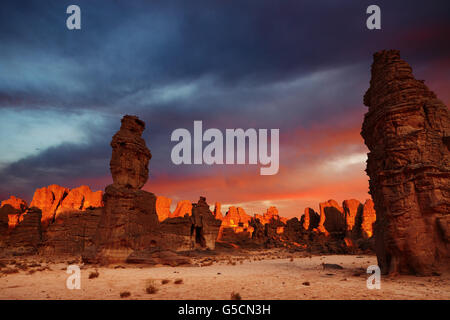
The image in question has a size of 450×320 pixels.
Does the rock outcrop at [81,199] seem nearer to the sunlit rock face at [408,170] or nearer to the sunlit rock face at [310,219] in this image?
the sunlit rock face at [310,219]

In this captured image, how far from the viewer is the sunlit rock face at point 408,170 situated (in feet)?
42.7

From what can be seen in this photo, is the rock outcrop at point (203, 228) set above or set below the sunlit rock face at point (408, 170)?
below

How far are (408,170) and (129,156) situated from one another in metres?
27.0

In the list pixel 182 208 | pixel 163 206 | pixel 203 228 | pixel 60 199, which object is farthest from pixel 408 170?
pixel 163 206

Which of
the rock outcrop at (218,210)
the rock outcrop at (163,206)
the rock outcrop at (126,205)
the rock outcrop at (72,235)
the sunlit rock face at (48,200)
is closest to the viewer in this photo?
the rock outcrop at (126,205)

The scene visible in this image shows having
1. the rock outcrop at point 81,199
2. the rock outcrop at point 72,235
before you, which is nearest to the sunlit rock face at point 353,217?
the rock outcrop at point 72,235

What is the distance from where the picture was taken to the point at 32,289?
1245 centimetres

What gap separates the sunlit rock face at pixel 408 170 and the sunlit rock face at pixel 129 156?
81.0 ft

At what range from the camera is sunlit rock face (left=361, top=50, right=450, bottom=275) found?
13008mm

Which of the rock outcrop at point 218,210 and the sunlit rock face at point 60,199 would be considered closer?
the sunlit rock face at point 60,199

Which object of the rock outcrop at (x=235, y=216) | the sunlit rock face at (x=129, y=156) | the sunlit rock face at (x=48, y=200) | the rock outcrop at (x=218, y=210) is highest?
the sunlit rock face at (x=129, y=156)

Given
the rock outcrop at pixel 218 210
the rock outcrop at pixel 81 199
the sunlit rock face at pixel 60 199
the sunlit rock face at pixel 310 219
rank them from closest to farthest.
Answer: the sunlit rock face at pixel 60 199
the rock outcrop at pixel 81 199
the sunlit rock face at pixel 310 219
the rock outcrop at pixel 218 210

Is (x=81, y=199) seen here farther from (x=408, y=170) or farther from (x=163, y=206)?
(x=408, y=170)
